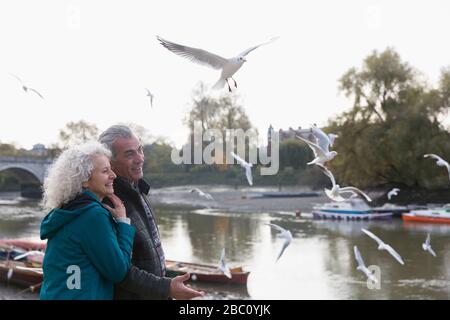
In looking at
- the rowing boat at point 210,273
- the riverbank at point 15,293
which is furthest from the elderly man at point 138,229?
the riverbank at point 15,293

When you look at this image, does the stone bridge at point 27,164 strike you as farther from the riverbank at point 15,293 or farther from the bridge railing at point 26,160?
the riverbank at point 15,293

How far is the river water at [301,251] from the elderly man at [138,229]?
8056 mm

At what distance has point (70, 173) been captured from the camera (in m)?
1.80

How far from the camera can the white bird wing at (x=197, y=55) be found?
10.0 ft

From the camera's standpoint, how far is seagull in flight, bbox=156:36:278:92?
10.1 ft

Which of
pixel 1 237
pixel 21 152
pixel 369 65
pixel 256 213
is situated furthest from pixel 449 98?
pixel 21 152

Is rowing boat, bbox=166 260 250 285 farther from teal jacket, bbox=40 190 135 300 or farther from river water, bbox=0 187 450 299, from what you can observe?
teal jacket, bbox=40 190 135 300

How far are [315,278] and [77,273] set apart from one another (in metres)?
11.0

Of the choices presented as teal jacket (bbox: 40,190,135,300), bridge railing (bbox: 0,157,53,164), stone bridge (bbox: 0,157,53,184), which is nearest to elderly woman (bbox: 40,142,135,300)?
teal jacket (bbox: 40,190,135,300)

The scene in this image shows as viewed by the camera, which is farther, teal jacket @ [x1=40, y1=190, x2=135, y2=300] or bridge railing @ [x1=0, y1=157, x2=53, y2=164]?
bridge railing @ [x1=0, y1=157, x2=53, y2=164]

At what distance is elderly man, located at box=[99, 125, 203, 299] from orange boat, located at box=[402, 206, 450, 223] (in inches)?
860

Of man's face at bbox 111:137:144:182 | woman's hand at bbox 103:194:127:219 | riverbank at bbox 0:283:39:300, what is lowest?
riverbank at bbox 0:283:39:300

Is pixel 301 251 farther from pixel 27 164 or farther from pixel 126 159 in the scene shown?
pixel 27 164

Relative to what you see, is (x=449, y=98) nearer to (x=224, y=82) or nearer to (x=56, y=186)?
(x=224, y=82)
